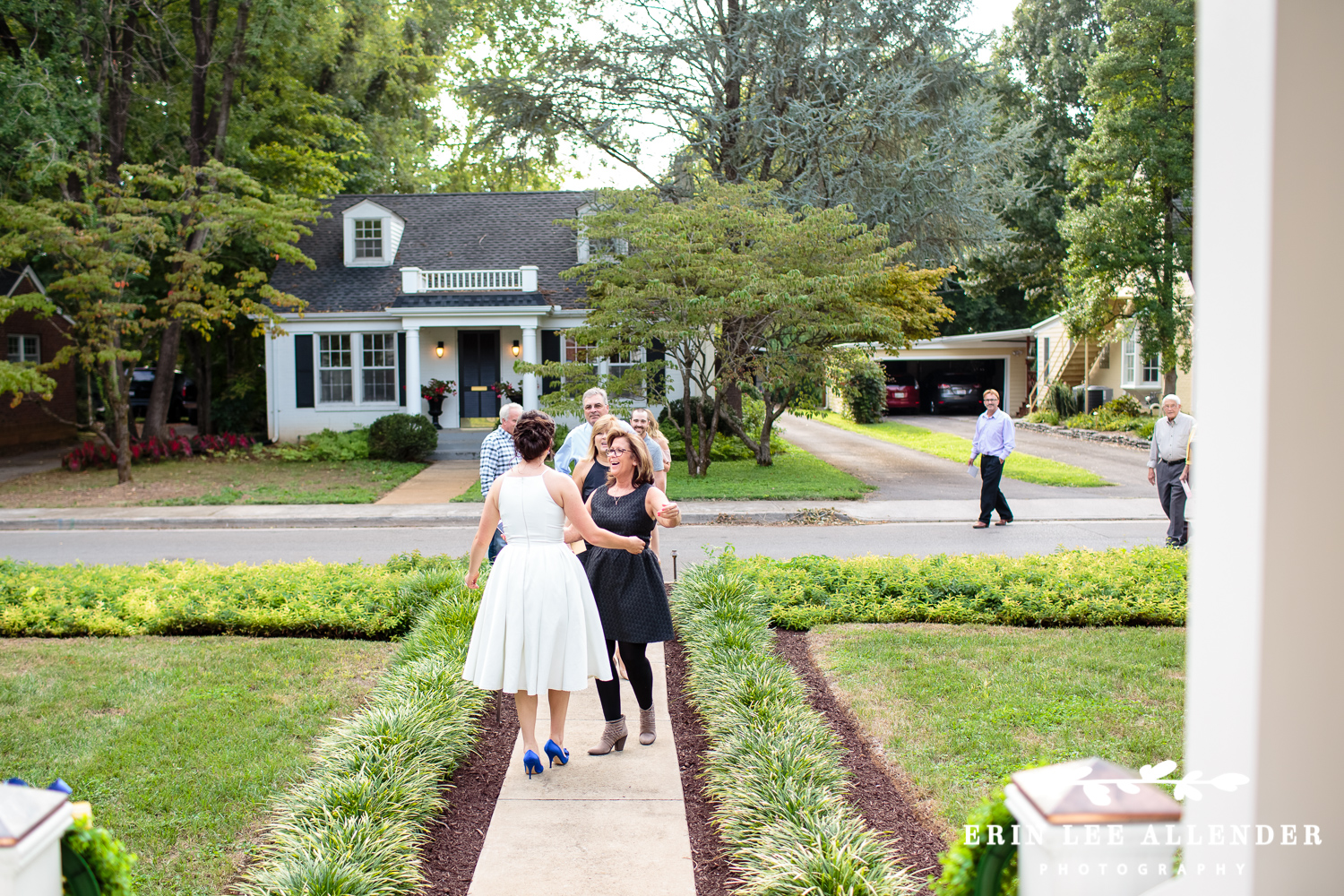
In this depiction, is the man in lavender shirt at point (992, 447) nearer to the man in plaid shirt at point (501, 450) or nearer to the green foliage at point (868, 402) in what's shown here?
the man in plaid shirt at point (501, 450)

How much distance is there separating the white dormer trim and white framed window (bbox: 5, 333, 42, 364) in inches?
365

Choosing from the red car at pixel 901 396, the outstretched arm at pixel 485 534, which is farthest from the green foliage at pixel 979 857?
the red car at pixel 901 396

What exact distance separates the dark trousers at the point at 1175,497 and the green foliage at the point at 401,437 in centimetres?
1562

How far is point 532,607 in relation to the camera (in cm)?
Answer: 499

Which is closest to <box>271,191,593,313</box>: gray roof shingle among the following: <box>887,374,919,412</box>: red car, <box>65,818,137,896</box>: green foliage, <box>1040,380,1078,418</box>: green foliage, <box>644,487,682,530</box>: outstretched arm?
<box>887,374,919,412</box>: red car

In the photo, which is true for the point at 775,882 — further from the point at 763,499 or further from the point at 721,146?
the point at 721,146

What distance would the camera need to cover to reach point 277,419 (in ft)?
82.3

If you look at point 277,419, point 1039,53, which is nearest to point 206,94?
point 277,419

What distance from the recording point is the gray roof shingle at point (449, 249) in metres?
25.3

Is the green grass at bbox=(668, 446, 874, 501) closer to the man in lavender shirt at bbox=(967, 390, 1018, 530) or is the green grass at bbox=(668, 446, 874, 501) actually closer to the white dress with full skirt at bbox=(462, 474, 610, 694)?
the man in lavender shirt at bbox=(967, 390, 1018, 530)

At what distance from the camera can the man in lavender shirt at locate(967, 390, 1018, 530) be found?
13555 millimetres

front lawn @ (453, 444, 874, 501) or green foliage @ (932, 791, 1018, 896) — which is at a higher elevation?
green foliage @ (932, 791, 1018, 896)

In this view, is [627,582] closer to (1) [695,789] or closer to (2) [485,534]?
(2) [485,534]

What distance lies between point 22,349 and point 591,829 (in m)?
29.7
